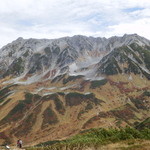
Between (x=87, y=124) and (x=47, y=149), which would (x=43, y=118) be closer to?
(x=87, y=124)

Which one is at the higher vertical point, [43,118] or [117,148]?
[117,148]

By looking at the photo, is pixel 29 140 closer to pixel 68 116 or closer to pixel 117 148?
pixel 68 116

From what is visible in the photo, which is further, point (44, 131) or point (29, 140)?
point (44, 131)

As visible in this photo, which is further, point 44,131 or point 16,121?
point 16,121

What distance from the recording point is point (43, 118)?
7731 inches

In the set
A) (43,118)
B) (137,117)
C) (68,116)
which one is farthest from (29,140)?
(137,117)

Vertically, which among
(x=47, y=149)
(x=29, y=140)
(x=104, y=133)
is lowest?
(x=29, y=140)

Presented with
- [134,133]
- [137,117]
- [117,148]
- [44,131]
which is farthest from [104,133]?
[137,117]

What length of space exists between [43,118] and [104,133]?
149m

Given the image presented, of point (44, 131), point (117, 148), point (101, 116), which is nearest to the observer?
point (117, 148)

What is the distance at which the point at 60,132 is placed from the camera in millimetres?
170125

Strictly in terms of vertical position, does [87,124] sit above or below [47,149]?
below

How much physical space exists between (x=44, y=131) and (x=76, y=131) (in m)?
28.9

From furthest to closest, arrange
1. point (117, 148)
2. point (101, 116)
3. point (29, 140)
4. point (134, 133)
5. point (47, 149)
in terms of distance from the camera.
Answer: point (101, 116), point (29, 140), point (134, 133), point (47, 149), point (117, 148)
